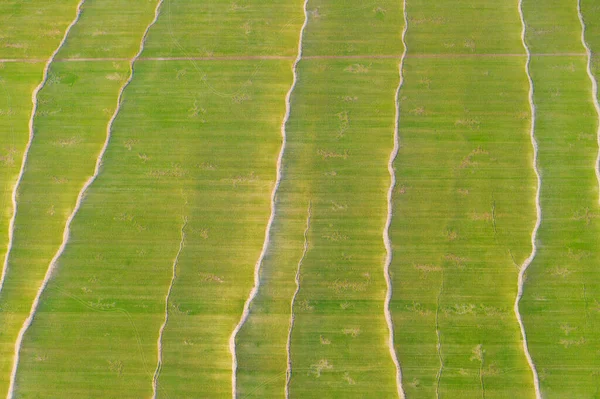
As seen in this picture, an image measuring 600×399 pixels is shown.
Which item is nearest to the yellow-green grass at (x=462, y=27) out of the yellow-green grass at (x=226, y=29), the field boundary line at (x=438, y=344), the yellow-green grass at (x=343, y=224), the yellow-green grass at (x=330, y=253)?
the yellow-green grass at (x=343, y=224)

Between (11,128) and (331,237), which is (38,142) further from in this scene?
(331,237)

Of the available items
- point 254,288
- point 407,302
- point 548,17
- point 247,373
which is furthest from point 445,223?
point 548,17

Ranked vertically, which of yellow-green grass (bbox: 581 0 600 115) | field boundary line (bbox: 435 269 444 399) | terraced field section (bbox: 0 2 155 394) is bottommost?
field boundary line (bbox: 435 269 444 399)

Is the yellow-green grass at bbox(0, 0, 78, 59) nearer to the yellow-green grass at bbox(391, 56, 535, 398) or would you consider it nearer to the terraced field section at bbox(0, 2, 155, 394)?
the terraced field section at bbox(0, 2, 155, 394)

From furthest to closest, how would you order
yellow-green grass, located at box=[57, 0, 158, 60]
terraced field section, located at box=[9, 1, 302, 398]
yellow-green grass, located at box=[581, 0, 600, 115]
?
yellow-green grass, located at box=[57, 0, 158, 60], yellow-green grass, located at box=[581, 0, 600, 115], terraced field section, located at box=[9, 1, 302, 398]

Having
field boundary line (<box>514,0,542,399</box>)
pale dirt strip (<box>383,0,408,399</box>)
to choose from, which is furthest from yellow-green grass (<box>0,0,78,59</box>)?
field boundary line (<box>514,0,542,399</box>)

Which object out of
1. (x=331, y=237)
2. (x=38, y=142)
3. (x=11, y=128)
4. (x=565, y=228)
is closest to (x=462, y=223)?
(x=565, y=228)
